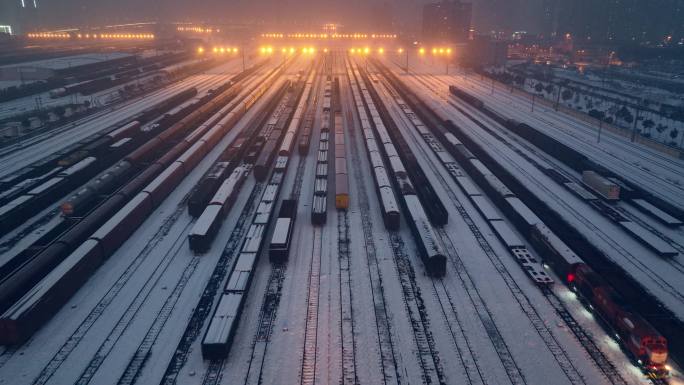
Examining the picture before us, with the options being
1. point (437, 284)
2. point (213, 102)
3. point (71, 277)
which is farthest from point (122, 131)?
point (437, 284)

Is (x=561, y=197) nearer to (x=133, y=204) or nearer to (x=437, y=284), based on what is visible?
(x=437, y=284)

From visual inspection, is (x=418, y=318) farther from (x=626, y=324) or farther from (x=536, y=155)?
(x=536, y=155)

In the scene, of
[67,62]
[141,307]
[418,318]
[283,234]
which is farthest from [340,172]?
[67,62]

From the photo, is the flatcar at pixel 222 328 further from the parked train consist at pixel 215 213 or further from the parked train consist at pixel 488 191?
the parked train consist at pixel 488 191

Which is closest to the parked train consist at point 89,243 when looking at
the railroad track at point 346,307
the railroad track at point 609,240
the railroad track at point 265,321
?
the railroad track at point 265,321

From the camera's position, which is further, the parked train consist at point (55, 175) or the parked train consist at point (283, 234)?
the parked train consist at point (55, 175)

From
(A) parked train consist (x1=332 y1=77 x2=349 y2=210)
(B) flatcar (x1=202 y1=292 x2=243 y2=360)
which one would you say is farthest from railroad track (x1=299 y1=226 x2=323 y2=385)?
(A) parked train consist (x1=332 y1=77 x2=349 y2=210)
